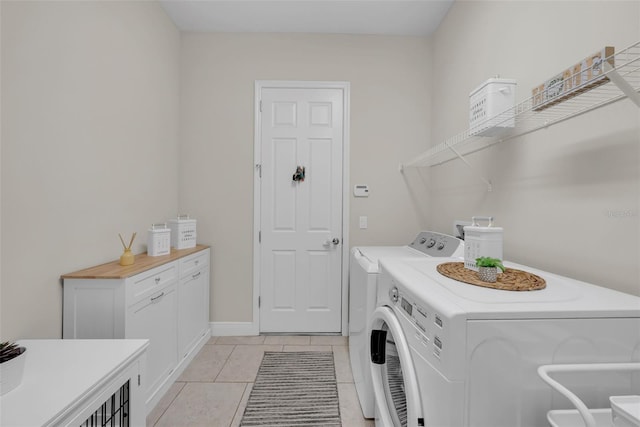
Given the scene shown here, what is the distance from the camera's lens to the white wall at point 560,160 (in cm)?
100

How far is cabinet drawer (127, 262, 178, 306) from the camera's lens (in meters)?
1.52

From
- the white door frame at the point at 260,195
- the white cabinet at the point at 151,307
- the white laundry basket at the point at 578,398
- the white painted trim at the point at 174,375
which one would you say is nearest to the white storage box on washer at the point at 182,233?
the white cabinet at the point at 151,307

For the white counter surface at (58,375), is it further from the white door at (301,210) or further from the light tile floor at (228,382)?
the white door at (301,210)

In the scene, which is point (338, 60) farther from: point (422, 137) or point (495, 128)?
point (495, 128)

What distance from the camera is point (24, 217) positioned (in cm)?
126

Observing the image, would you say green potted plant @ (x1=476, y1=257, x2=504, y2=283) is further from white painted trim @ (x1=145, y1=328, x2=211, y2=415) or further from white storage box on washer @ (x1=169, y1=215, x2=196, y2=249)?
white storage box on washer @ (x1=169, y1=215, x2=196, y2=249)

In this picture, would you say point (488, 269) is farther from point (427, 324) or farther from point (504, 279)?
point (427, 324)

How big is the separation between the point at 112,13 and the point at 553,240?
272 cm

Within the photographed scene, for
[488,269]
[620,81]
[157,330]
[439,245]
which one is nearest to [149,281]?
[157,330]

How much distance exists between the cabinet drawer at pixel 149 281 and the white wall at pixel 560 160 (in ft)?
6.57

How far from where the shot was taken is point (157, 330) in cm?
177

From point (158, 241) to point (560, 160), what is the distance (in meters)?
2.33

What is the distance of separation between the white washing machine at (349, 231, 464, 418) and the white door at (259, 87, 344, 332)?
61cm

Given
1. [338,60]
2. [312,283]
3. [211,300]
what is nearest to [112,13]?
[338,60]
